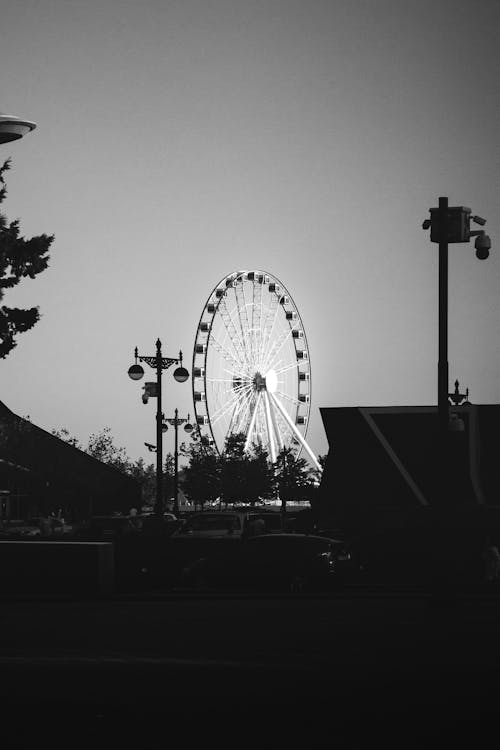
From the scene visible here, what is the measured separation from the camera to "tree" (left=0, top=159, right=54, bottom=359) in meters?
43.4

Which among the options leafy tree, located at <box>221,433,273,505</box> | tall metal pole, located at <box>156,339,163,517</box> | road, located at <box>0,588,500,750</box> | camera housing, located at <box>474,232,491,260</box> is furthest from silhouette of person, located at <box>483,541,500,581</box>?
leafy tree, located at <box>221,433,273,505</box>

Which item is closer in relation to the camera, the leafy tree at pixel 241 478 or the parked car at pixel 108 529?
the parked car at pixel 108 529

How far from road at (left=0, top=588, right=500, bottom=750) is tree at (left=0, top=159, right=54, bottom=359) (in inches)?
745

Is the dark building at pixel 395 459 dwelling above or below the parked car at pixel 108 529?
above

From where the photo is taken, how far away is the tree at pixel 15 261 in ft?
142

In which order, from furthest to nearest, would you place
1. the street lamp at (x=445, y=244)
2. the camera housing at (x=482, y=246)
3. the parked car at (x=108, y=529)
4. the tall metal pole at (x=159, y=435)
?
the parked car at (x=108, y=529) → the tall metal pole at (x=159, y=435) → the camera housing at (x=482, y=246) → the street lamp at (x=445, y=244)

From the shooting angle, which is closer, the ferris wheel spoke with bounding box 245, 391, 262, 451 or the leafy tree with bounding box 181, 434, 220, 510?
the ferris wheel spoke with bounding box 245, 391, 262, 451

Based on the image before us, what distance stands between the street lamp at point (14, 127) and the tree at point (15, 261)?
1040 inches

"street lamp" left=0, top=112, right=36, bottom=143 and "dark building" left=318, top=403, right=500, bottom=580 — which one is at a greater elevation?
"street lamp" left=0, top=112, right=36, bottom=143

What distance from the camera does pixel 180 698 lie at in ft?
43.2

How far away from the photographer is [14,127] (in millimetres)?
17125

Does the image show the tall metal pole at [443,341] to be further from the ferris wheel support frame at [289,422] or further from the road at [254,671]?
the ferris wheel support frame at [289,422]

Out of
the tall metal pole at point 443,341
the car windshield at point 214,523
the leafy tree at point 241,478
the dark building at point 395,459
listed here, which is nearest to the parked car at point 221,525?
the car windshield at point 214,523

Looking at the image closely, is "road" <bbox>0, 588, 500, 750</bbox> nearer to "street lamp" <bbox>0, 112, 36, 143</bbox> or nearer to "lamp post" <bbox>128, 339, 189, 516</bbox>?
"street lamp" <bbox>0, 112, 36, 143</bbox>
